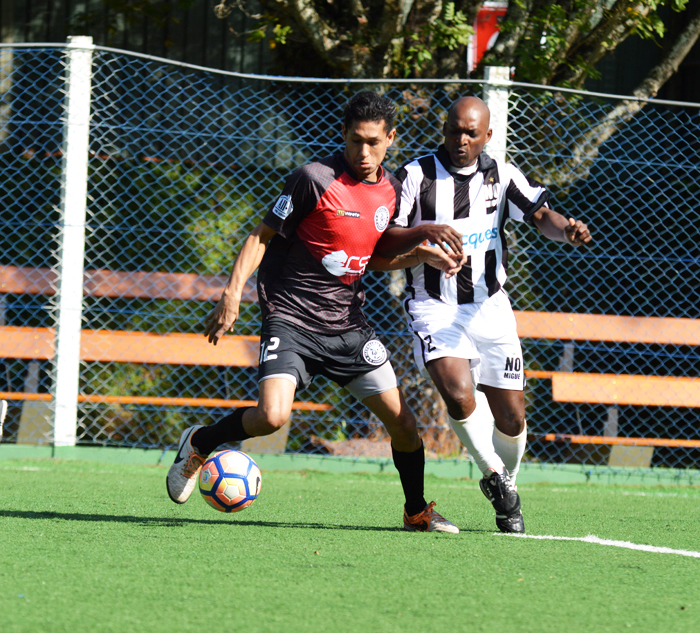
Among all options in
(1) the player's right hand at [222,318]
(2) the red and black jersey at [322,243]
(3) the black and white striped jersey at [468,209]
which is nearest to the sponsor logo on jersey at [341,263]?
(2) the red and black jersey at [322,243]

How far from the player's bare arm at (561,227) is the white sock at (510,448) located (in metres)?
1.02

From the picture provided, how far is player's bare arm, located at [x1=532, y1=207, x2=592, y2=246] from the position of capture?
14.1 feet

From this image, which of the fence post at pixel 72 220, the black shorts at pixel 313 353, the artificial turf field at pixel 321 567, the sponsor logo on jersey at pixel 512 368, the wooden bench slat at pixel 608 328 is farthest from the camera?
the wooden bench slat at pixel 608 328

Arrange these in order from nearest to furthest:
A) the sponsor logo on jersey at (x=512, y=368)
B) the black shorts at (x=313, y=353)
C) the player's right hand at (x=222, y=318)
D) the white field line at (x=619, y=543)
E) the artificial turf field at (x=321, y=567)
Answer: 1. the artificial turf field at (x=321, y=567)
2. the player's right hand at (x=222, y=318)
3. the white field line at (x=619, y=543)
4. the black shorts at (x=313, y=353)
5. the sponsor logo on jersey at (x=512, y=368)

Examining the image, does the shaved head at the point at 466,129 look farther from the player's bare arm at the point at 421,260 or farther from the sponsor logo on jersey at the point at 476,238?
the player's bare arm at the point at 421,260

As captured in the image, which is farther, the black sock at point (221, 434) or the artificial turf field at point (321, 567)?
the black sock at point (221, 434)

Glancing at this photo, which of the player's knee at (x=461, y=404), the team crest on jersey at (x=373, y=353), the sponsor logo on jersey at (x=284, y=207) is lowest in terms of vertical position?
the player's knee at (x=461, y=404)

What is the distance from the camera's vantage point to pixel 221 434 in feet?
13.8

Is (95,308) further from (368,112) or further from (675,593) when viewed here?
(675,593)

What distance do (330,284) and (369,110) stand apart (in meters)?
0.82

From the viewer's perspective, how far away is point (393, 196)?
4.34 metres

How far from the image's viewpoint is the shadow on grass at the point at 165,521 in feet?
14.1

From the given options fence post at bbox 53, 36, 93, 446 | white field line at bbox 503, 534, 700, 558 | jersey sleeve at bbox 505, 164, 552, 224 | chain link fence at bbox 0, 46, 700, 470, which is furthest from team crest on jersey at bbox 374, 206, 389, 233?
fence post at bbox 53, 36, 93, 446

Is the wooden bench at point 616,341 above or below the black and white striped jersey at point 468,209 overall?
below
